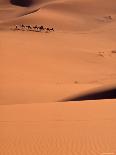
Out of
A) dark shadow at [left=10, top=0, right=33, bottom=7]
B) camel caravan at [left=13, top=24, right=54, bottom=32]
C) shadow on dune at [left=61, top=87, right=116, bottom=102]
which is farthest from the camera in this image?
dark shadow at [left=10, top=0, right=33, bottom=7]

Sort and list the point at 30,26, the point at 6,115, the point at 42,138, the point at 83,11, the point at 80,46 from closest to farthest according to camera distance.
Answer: the point at 42,138 → the point at 6,115 → the point at 80,46 → the point at 30,26 → the point at 83,11

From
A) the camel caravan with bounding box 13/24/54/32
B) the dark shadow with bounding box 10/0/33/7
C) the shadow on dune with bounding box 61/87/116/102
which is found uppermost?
the dark shadow with bounding box 10/0/33/7

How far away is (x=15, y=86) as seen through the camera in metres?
15.3

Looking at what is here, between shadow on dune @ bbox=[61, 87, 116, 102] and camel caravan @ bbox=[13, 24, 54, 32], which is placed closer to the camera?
shadow on dune @ bbox=[61, 87, 116, 102]

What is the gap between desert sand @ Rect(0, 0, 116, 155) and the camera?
8414mm

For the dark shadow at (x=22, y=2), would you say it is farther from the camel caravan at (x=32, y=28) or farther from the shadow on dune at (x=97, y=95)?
the shadow on dune at (x=97, y=95)

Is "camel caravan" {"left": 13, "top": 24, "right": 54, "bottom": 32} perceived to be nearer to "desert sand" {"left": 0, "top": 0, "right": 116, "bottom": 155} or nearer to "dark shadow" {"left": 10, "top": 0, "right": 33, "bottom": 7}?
"desert sand" {"left": 0, "top": 0, "right": 116, "bottom": 155}

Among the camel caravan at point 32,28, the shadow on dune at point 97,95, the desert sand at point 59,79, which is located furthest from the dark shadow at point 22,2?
the shadow on dune at point 97,95

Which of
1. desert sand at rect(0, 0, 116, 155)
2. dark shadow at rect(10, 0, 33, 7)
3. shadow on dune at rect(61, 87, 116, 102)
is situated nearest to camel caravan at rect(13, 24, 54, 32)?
desert sand at rect(0, 0, 116, 155)

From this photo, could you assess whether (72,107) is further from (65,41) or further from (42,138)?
(65,41)

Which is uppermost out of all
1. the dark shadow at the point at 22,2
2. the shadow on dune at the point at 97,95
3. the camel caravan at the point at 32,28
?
the dark shadow at the point at 22,2

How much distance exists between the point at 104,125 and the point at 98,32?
2178 cm

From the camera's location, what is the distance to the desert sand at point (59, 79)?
27.6 ft

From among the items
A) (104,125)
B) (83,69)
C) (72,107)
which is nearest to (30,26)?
(83,69)
